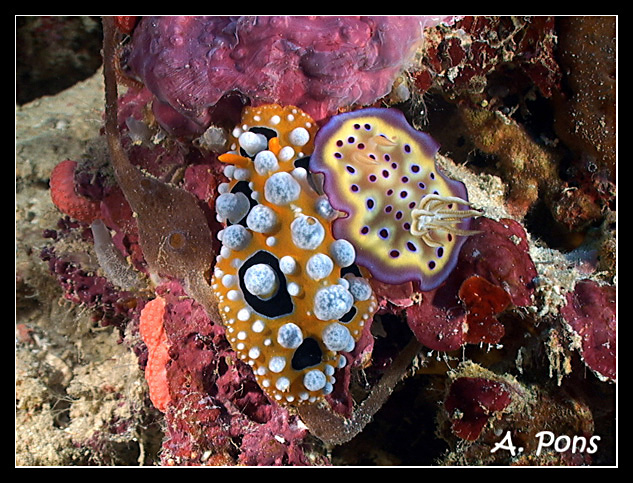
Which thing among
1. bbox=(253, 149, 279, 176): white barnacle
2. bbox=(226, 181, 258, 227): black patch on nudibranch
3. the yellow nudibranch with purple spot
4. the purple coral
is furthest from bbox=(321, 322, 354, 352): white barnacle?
the purple coral

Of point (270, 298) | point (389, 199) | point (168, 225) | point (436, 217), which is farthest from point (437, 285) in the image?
point (168, 225)

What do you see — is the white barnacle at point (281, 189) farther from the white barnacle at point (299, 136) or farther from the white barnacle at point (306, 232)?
the white barnacle at point (299, 136)

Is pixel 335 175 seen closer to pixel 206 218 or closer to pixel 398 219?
pixel 398 219

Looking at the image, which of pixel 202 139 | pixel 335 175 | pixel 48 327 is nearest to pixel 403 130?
pixel 335 175

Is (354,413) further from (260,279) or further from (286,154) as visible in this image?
(286,154)

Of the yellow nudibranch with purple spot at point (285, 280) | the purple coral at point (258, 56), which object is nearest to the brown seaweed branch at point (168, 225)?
the yellow nudibranch with purple spot at point (285, 280)

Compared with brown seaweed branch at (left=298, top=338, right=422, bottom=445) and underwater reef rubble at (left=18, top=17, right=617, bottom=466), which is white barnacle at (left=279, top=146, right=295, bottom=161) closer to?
underwater reef rubble at (left=18, top=17, right=617, bottom=466)
